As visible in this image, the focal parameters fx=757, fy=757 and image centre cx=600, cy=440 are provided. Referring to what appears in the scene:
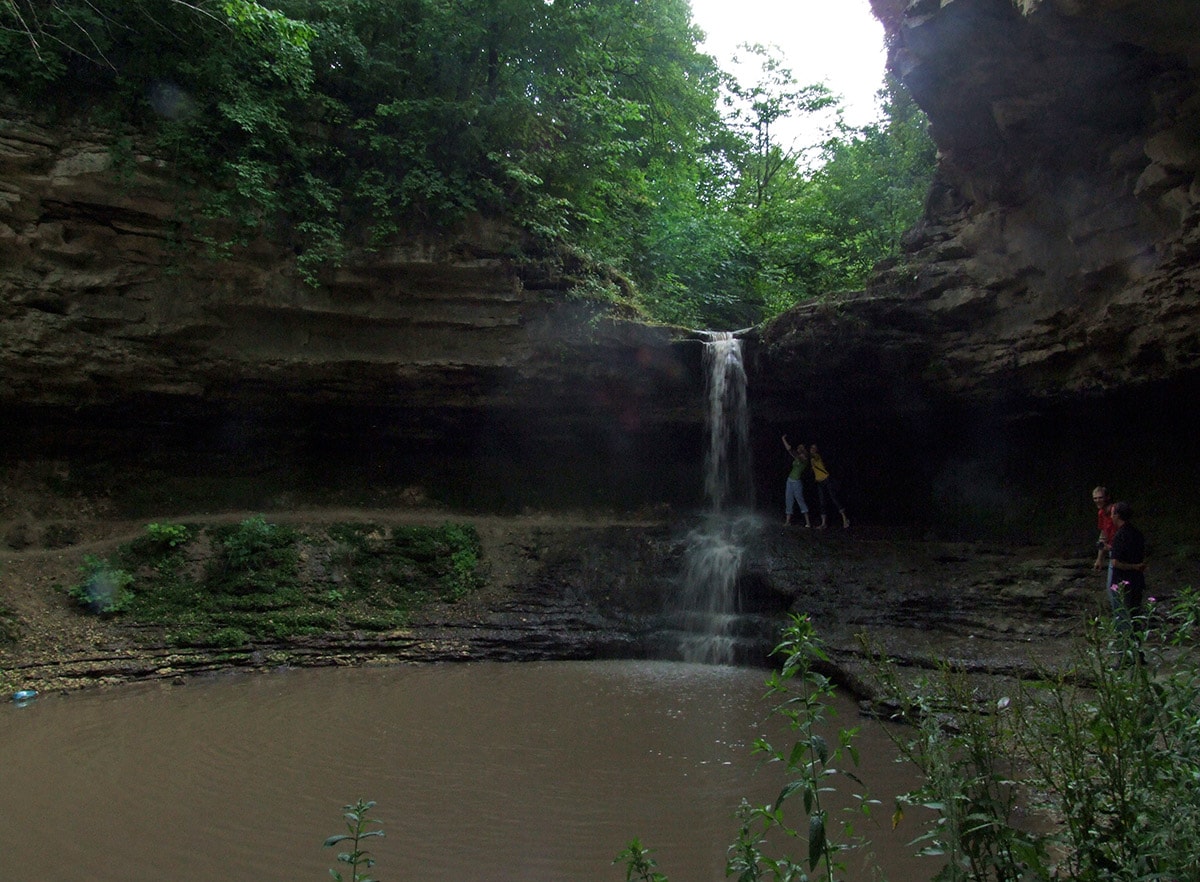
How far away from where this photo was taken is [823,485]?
42.2 ft

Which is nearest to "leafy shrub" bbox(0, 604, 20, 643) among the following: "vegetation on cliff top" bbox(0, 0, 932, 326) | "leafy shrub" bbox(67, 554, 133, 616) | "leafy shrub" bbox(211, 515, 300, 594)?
"leafy shrub" bbox(67, 554, 133, 616)

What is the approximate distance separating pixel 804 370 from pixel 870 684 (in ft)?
18.5

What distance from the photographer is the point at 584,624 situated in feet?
33.1

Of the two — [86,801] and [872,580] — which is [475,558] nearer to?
[872,580]

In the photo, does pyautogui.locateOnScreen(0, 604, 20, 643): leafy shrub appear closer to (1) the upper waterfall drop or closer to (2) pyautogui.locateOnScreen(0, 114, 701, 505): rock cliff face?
(2) pyautogui.locateOnScreen(0, 114, 701, 505): rock cliff face

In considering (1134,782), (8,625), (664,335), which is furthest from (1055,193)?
(8,625)

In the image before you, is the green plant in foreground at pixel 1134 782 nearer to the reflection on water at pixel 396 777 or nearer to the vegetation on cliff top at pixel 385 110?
the reflection on water at pixel 396 777

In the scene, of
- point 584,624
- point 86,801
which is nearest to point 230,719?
point 86,801

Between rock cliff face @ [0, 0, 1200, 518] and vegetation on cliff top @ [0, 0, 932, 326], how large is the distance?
0.62 metres

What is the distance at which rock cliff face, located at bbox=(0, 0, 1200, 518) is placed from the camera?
27.8 ft

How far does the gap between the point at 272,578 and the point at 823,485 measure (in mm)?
8712

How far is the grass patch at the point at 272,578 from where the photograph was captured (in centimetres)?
948

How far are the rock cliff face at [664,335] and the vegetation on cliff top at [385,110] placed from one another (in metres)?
0.62

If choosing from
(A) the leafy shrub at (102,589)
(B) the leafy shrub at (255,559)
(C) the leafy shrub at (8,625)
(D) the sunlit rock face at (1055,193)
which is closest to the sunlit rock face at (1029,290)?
(D) the sunlit rock face at (1055,193)
